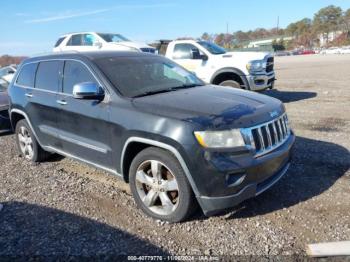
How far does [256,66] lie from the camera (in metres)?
10.3

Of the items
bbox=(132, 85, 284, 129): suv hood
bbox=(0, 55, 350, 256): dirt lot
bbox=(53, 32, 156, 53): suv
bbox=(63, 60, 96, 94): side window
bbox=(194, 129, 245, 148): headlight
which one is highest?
bbox=(53, 32, 156, 53): suv

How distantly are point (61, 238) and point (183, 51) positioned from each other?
27.7 ft

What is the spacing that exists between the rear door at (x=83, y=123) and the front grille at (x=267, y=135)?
165cm

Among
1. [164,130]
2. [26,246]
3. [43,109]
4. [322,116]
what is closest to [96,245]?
[26,246]

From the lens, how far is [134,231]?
150 inches

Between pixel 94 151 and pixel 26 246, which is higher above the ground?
pixel 94 151

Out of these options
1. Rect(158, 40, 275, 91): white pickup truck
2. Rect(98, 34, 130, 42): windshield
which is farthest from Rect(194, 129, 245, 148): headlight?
Rect(98, 34, 130, 42): windshield

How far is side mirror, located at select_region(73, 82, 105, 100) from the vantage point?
4246 mm

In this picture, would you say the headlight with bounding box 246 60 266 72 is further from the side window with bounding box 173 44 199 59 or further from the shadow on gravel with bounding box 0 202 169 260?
the shadow on gravel with bounding box 0 202 169 260

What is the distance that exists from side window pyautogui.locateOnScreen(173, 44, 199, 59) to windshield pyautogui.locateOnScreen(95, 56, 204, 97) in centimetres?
589

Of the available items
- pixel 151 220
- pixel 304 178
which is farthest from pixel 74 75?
pixel 304 178

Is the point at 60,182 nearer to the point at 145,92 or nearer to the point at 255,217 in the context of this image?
the point at 145,92

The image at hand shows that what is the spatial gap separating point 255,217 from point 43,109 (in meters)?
3.35

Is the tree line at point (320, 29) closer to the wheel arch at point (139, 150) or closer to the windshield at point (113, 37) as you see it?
the windshield at point (113, 37)
